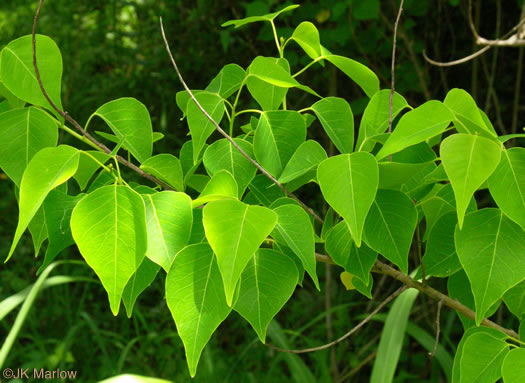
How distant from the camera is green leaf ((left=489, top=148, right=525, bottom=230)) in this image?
40 centimetres

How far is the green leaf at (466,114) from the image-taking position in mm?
395

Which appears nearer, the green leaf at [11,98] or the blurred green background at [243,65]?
the green leaf at [11,98]

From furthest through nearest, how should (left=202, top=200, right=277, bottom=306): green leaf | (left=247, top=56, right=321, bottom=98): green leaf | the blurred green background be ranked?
the blurred green background → (left=247, top=56, right=321, bottom=98): green leaf → (left=202, top=200, right=277, bottom=306): green leaf

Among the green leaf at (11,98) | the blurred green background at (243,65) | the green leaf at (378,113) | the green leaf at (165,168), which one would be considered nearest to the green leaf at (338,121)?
the green leaf at (378,113)

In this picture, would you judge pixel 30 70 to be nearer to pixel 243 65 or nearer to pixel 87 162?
pixel 87 162

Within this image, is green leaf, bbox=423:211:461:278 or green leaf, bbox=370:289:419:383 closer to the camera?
green leaf, bbox=423:211:461:278

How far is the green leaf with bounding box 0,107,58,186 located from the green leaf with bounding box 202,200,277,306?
0.49 ft

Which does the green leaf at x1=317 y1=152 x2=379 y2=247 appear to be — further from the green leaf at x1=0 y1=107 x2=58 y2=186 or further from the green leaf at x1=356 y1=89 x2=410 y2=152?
the green leaf at x1=0 y1=107 x2=58 y2=186

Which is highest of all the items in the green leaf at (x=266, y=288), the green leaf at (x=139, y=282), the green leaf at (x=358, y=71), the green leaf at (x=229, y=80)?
the green leaf at (x=358, y=71)

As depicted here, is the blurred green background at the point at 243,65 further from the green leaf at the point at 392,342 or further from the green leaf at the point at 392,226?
the green leaf at the point at 392,226

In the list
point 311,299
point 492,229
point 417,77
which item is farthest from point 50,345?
point 492,229

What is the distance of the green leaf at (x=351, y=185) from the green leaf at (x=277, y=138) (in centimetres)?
8

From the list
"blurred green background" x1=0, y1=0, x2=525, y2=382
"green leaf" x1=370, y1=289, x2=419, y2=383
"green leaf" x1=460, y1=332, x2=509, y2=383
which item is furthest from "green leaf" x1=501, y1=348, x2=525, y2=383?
"blurred green background" x1=0, y1=0, x2=525, y2=382

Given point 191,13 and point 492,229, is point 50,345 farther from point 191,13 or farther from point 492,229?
point 492,229
